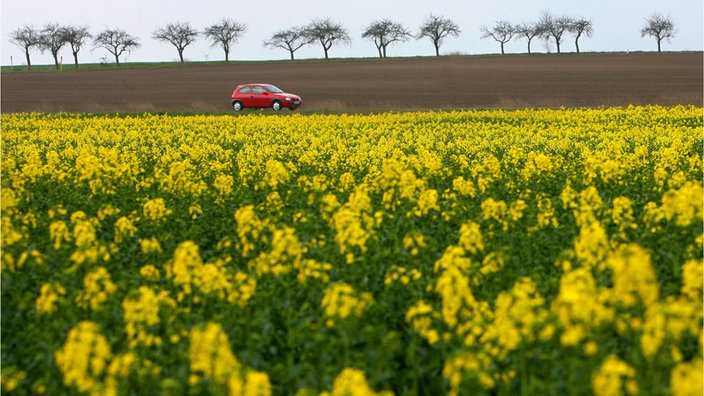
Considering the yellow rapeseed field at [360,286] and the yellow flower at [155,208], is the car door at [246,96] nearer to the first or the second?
the yellow rapeseed field at [360,286]

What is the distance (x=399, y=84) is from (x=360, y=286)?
60762mm

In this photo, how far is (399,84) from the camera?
6762 centimetres

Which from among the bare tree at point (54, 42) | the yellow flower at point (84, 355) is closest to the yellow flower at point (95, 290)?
the yellow flower at point (84, 355)

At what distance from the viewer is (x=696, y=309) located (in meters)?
6.25

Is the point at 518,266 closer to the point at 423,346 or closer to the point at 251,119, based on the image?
the point at 423,346

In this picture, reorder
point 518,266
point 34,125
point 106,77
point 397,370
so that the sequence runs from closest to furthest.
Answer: point 397,370 < point 518,266 < point 34,125 < point 106,77

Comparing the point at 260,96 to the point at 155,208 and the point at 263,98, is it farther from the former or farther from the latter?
the point at 155,208

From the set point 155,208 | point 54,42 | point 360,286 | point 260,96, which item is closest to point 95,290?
point 360,286

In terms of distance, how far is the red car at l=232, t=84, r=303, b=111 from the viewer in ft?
142

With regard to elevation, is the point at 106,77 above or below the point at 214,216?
above

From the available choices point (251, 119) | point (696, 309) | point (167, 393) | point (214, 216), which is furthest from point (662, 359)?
point (251, 119)

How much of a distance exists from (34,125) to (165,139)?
11.9 meters

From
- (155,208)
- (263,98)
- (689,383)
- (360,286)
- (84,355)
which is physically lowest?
(360,286)

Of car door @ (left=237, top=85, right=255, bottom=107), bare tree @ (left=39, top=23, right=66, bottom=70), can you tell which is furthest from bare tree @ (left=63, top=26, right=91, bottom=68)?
car door @ (left=237, top=85, right=255, bottom=107)
